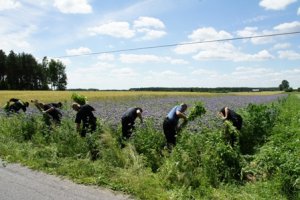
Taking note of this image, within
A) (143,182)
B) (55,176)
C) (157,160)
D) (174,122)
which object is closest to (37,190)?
(55,176)

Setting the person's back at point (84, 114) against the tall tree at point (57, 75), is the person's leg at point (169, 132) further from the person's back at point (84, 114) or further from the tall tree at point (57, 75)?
the tall tree at point (57, 75)

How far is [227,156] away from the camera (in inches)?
341

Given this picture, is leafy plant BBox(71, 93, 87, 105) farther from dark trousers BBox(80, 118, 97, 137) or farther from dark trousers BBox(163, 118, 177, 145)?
dark trousers BBox(163, 118, 177, 145)

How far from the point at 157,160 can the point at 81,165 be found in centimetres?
179

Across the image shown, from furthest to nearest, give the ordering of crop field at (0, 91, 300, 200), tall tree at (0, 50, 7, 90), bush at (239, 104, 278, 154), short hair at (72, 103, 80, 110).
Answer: tall tree at (0, 50, 7, 90) < bush at (239, 104, 278, 154) < short hair at (72, 103, 80, 110) < crop field at (0, 91, 300, 200)

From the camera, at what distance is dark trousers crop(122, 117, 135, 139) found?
1098cm

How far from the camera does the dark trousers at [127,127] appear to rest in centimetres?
1098

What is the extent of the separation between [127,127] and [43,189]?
134 inches

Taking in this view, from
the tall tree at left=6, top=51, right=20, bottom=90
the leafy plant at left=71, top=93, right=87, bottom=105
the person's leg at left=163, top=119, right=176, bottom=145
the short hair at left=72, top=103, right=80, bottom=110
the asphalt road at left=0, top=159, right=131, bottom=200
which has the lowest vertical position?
the asphalt road at left=0, top=159, right=131, bottom=200

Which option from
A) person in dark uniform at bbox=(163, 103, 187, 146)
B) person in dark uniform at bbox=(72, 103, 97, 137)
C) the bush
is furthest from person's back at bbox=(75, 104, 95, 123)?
the bush

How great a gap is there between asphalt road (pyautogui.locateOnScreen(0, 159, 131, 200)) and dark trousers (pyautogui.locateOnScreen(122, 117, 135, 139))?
2.46 meters

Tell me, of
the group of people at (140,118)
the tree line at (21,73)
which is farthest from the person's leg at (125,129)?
the tree line at (21,73)

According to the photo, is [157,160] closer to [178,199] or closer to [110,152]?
[110,152]

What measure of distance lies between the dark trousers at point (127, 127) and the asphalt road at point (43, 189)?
246 cm
